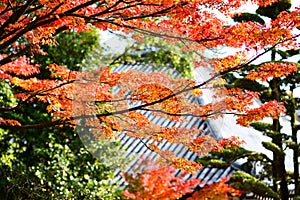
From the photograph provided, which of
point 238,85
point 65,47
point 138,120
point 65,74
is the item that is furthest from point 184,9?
point 65,47

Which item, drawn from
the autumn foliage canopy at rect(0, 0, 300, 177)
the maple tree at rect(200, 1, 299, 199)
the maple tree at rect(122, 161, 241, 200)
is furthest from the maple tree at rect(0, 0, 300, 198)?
the maple tree at rect(122, 161, 241, 200)

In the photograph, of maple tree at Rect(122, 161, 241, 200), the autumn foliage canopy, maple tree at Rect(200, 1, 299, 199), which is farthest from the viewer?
maple tree at Rect(122, 161, 241, 200)

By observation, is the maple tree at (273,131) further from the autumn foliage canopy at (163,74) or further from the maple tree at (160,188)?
the autumn foliage canopy at (163,74)

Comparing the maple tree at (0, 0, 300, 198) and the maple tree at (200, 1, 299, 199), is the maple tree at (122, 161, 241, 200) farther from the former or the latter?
the maple tree at (0, 0, 300, 198)

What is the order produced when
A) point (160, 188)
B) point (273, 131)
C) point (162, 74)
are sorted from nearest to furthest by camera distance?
point (162, 74) < point (273, 131) < point (160, 188)

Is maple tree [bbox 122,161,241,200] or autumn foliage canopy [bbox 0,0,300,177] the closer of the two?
autumn foliage canopy [bbox 0,0,300,177]

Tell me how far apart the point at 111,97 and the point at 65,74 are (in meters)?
1.00

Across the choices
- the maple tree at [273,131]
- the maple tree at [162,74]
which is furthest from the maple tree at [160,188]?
the maple tree at [162,74]

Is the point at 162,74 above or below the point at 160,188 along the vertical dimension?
above

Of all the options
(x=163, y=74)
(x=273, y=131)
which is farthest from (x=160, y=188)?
(x=163, y=74)

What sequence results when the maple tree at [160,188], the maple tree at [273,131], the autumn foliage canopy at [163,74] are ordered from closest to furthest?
the autumn foliage canopy at [163,74]
the maple tree at [273,131]
the maple tree at [160,188]

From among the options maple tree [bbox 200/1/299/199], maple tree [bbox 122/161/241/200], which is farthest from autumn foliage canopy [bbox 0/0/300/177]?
maple tree [bbox 122/161/241/200]

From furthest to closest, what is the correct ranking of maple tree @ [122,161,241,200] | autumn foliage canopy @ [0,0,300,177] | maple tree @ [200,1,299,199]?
maple tree @ [122,161,241,200] → maple tree @ [200,1,299,199] → autumn foliage canopy @ [0,0,300,177]

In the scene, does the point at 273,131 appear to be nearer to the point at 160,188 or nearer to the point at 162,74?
the point at 160,188
